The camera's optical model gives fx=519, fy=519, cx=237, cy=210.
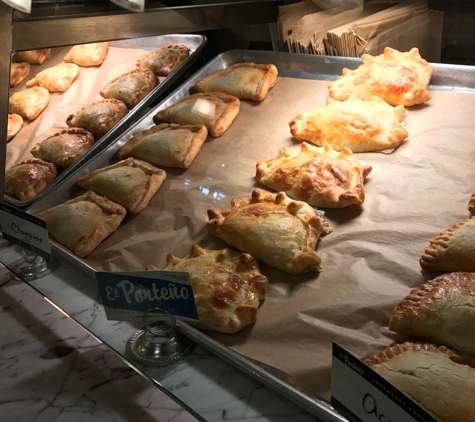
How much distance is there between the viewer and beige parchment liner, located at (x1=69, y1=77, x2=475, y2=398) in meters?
1.46

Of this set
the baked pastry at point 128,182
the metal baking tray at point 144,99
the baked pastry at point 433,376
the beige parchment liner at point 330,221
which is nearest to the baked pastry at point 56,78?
the metal baking tray at point 144,99

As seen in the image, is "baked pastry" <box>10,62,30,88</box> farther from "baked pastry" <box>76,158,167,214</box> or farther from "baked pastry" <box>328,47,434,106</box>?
"baked pastry" <box>328,47,434,106</box>

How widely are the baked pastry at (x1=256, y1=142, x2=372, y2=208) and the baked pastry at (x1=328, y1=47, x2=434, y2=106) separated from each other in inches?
17.8

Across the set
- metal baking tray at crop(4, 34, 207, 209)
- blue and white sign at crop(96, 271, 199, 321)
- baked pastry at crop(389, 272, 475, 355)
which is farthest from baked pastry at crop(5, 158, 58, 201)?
baked pastry at crop(389, 272, 475, 355)

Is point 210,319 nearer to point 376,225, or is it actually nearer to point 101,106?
point 376,225

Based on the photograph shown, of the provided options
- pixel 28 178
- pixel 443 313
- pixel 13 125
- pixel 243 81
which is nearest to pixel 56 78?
pixel 13 125

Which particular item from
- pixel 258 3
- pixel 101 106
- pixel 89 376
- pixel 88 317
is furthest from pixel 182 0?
pixel 89 376

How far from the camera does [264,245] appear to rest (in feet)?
5.83

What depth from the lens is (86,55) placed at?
2.97 metres

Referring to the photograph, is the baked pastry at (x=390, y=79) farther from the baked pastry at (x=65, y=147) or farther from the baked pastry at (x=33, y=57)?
the baked pastry at (x=33, y=57)

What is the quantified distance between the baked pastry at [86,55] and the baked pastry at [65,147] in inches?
24.1

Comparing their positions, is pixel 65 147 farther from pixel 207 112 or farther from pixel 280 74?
pixel 280 74

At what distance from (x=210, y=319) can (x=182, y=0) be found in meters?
1.52

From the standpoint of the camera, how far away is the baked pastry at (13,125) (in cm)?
266
